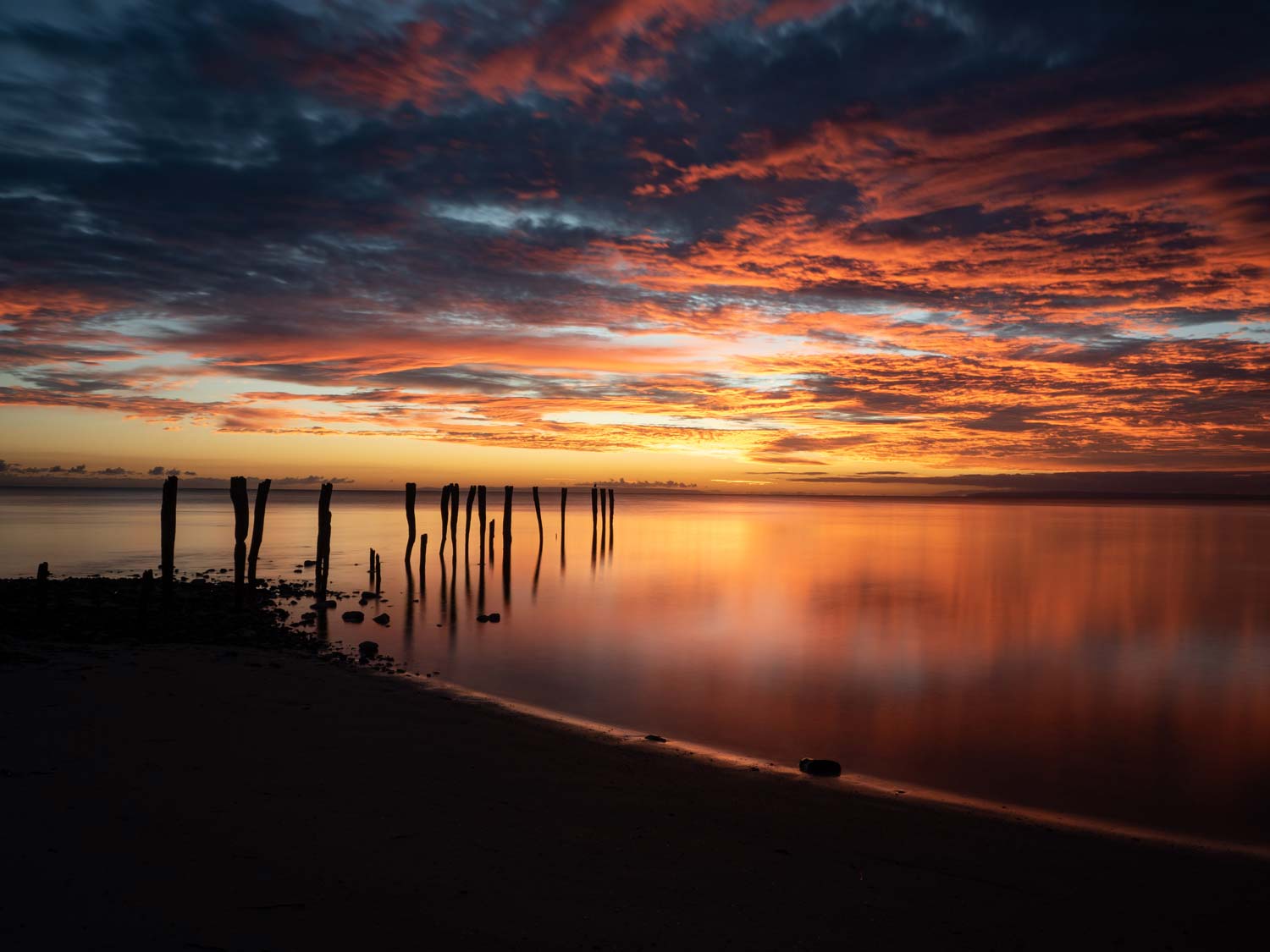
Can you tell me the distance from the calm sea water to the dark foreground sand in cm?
234

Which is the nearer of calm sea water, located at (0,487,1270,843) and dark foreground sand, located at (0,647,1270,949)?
dark foreground sand, located at (0,647,1270,949)

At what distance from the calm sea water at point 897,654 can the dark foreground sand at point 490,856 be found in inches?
92.0

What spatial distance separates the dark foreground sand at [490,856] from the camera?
448cm

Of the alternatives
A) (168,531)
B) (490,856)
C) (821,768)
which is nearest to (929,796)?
(821,768)

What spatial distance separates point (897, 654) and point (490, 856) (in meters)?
13.2

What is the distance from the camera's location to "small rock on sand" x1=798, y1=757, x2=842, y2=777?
8891 millimetres

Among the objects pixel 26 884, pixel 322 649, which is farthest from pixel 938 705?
pixel 26 884

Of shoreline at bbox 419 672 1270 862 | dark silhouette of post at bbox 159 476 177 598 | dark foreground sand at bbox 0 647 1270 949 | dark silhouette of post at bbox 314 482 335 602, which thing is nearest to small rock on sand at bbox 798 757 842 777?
shoreline at bbox 419 672 1270 862

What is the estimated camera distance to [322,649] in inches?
563

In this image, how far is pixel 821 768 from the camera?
8930 mm

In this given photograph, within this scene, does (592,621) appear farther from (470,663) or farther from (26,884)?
(26,884)

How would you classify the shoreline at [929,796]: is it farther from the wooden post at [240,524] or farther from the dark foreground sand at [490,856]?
the wooden post at [240,524]

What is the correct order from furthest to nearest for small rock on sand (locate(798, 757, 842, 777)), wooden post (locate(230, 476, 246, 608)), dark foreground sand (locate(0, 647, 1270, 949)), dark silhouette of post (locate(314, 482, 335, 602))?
1. dark silhouette of post (locate(314, 482, 335, 602))
2. wooden post (locate(230, 476, 246, 608))
3. small rock on sand (locate(798, 757, 842, 777))
4. dark foreground sand (locate(0, 647, 1270, 949))

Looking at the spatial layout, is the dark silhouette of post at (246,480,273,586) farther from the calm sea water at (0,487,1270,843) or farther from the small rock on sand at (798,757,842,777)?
the small rock on sand at (798,757,842,777)
